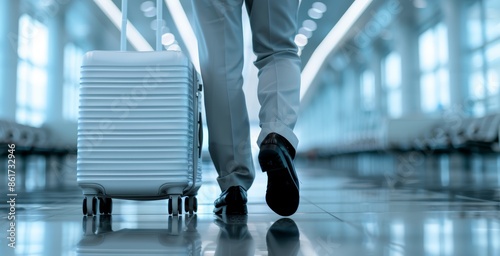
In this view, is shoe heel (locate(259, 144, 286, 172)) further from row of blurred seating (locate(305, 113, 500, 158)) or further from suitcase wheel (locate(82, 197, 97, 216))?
row of blurred seating (locate(305, 113, 500, 158))

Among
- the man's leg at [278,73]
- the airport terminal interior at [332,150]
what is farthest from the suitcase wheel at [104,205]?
the man's leg at [278,73]

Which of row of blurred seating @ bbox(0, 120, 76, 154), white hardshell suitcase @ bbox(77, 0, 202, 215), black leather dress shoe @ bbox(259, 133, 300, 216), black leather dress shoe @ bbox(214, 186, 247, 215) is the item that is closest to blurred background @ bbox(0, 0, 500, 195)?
row of blurred seating @ bbox(0, 120, 76, 154)

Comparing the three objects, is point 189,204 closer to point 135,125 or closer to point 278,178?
point 135,125

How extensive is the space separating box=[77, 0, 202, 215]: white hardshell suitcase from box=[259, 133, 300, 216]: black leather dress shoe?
30cm

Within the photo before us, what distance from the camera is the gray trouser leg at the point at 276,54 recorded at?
184cm

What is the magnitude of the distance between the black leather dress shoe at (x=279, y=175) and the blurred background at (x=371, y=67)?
4981 mm

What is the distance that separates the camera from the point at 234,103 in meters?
1.97

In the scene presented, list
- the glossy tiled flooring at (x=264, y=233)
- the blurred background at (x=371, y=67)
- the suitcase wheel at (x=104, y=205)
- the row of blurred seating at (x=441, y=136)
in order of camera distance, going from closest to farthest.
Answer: the glossy tiled flooring at (x=264, y=233), the suitcase wheel at (x=104, y=205), the row of blurred seating at (x=441, y=136), the blurred background at (x=371, y=67)

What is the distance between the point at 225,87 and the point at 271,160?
44cm

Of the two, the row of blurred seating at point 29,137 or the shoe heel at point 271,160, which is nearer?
the shoe heel at point 271,160

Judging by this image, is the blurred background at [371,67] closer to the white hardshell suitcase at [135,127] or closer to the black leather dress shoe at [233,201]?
the white hardshell suitcase at [135,127]

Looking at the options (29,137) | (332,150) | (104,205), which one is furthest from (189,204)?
(332,150)

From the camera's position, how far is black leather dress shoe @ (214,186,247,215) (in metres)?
1.92

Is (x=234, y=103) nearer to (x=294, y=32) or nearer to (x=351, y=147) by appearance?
(x=294, y=32)
